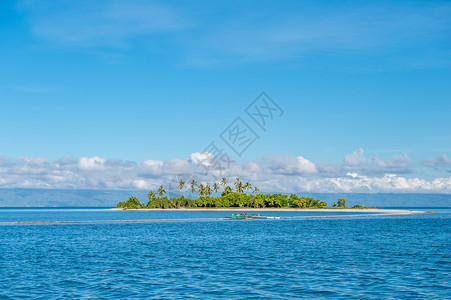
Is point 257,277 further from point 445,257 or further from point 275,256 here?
point 445,257

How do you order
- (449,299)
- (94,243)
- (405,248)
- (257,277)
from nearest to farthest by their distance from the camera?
1. (449,299)
2. (257,277)
3. (405,248)
4. (94,243)

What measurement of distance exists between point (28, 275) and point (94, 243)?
3014cm

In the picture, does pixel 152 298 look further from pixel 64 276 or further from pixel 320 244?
pixel 320 244

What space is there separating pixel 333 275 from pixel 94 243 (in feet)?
142

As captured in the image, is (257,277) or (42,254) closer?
(257,277)

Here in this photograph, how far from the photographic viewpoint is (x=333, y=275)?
38.3 m

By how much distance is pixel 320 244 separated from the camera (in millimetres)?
65188

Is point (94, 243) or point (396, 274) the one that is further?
point (94, 243)

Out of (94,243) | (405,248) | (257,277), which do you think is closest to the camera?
(257,277)

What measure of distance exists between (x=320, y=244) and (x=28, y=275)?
40.6m

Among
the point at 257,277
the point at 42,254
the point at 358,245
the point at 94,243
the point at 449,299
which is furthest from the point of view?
the point at 94,243

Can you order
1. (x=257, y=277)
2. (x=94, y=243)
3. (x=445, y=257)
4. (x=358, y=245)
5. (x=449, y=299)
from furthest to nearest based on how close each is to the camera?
1. (x=94, y=243)
2. (x=358, y=245)
3. (x=445, y=257)
4. (x=257, y=277)
5. (x=449, y=299)

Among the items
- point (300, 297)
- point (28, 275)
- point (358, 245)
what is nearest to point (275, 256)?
Answer: point (358, 245)

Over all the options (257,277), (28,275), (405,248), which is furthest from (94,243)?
(405,248)
